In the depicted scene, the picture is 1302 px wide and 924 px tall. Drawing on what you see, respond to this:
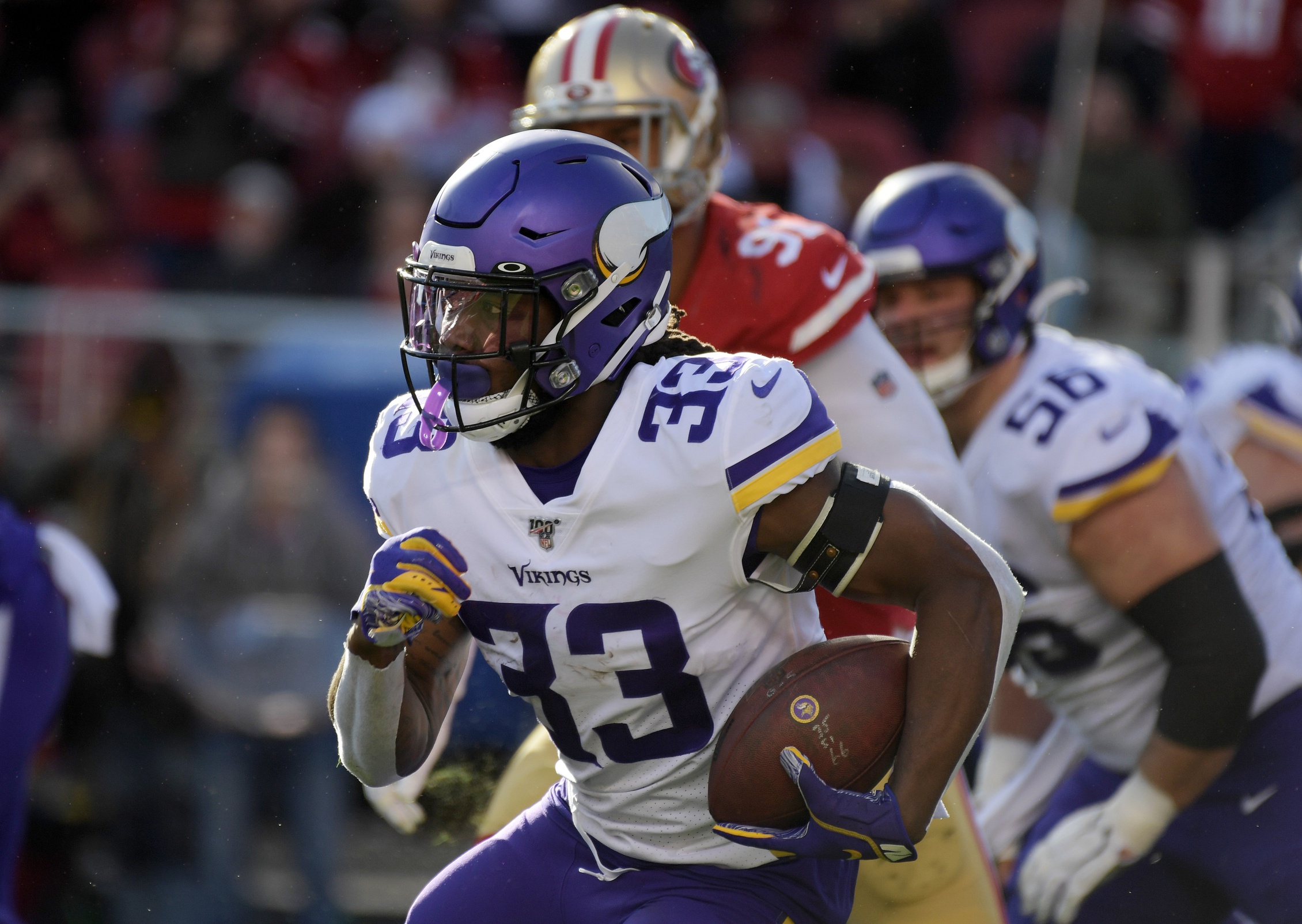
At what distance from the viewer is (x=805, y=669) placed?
2.61 metres

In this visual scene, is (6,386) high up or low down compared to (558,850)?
down

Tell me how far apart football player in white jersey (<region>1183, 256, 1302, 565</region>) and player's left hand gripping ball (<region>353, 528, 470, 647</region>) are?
274 cm

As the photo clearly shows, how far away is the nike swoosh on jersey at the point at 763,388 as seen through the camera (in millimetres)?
2566

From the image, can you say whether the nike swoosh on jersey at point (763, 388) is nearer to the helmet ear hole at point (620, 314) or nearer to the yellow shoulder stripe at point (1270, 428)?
the helmet ear hole at point (620, 314)

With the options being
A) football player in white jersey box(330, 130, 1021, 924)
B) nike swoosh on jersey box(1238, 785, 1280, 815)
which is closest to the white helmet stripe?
football player in white jersey box(330, 130, 1021, 924)

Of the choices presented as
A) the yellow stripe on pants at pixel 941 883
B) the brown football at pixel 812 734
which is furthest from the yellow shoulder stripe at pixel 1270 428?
the brown football at pixel 812 734

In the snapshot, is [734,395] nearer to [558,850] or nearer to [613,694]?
[613,694]

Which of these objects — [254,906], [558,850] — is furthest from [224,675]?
[558,850]

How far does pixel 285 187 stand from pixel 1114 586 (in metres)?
5.62

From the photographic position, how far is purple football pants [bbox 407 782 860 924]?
2.65 metres

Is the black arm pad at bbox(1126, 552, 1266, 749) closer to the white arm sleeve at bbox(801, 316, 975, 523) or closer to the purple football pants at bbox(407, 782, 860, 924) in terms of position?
the white arm sleeve at bbox(801, 316, 975, 523)

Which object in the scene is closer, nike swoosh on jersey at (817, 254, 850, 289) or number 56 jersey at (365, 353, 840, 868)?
number 56 jersey at (365, 353, 840, 868)

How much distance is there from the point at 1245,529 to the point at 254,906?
3.92 metres

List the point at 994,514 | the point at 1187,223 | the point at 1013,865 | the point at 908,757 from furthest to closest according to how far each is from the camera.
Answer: the point at 1187,223, the point at 1013,865, the point at 994,514, the point at 908,757
